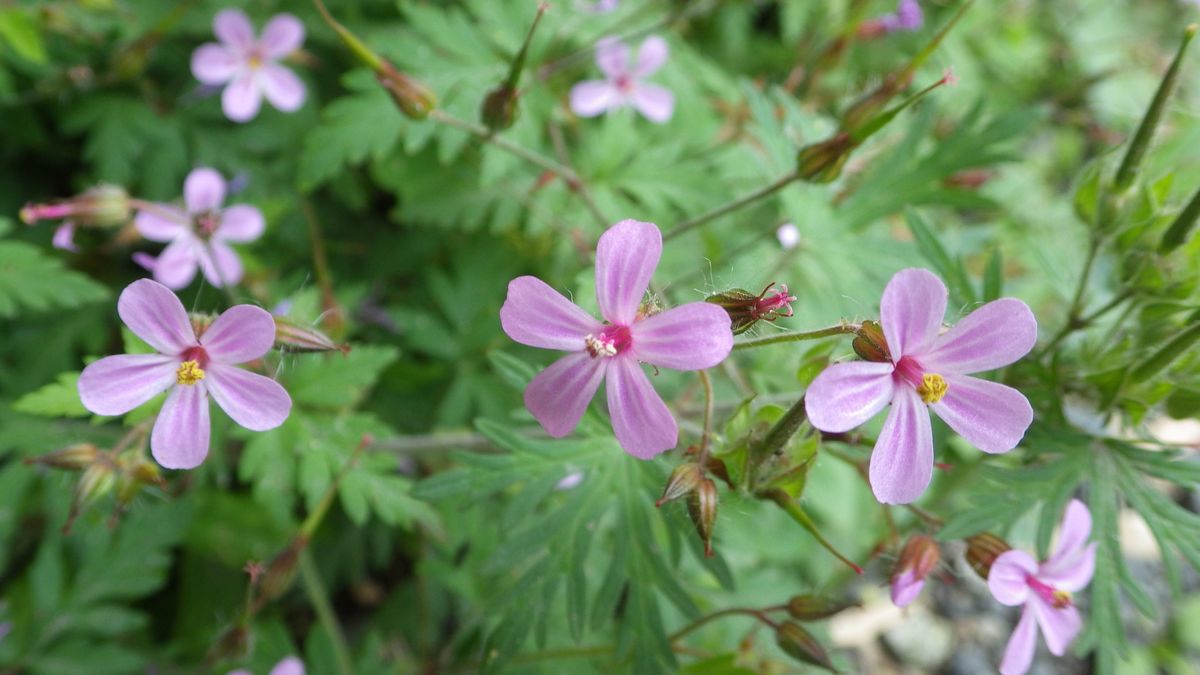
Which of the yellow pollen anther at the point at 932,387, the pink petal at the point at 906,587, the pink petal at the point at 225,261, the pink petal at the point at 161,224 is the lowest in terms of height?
the pink petal at the point at 906,587

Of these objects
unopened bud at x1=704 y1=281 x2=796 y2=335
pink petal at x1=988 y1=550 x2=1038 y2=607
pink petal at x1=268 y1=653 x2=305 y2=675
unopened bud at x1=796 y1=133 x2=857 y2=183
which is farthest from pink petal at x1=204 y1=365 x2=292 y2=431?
pink petal at x1=988 y1=550 x2=1038 y2=607

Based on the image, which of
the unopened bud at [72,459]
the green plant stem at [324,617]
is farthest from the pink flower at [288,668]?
the unopened bud at [72,459]

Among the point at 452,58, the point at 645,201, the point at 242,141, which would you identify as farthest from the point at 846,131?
the point at 242,141

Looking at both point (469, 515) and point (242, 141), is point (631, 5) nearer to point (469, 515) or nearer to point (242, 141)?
point (242, 141)

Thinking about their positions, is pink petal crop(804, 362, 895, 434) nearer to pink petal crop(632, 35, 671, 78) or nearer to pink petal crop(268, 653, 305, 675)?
pink petal crop(268, 653, 305, 675)

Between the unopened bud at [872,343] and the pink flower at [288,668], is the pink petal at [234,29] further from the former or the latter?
the unopened bud at [872,343]

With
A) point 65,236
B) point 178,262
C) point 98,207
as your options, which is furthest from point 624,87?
point 65,236
